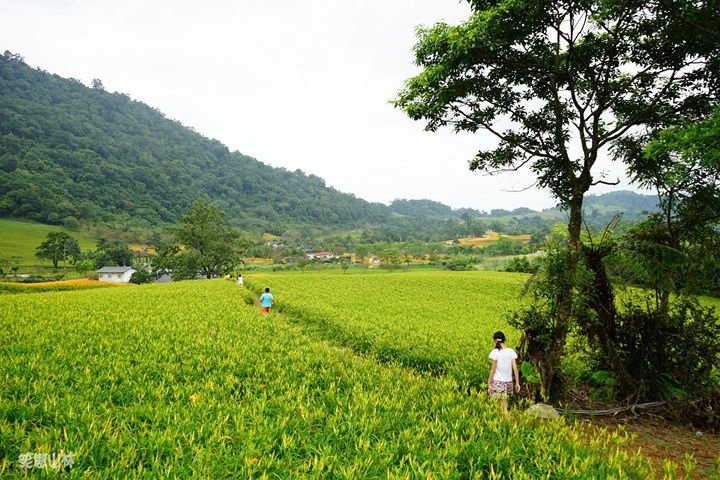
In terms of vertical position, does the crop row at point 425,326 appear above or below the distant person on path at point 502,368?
below

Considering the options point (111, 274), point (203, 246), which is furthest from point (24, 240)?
point (203, 246)

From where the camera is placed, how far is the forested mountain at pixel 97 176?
11125 centimetres

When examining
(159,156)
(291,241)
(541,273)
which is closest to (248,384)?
(541,273)

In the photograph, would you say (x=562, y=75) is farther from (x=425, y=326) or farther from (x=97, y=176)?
(x=97, y=176)

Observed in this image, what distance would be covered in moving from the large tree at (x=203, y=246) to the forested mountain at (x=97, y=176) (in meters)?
71.9

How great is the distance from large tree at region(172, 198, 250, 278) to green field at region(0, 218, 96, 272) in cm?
3279

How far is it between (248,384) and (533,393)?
6.03 metres

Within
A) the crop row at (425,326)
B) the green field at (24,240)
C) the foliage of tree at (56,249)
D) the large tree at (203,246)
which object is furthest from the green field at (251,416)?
the green field at (24,240)

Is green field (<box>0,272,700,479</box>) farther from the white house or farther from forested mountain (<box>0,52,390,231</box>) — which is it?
forested mountain (<box>0,52,390,231</box>)

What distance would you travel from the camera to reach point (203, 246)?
5712 centimetres

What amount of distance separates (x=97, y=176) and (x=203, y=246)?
113 metres

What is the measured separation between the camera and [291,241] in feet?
482

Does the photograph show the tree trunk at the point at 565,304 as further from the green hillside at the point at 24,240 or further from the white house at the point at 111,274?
the green hillside at the point at 24,240

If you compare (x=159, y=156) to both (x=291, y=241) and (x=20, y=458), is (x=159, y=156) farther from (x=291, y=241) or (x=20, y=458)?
(x=20, y=458)
